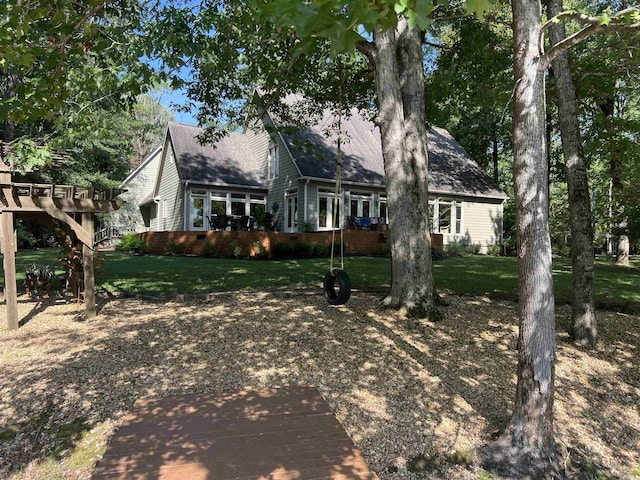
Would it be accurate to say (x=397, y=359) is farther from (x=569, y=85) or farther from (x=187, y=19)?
(x=187, y=19)

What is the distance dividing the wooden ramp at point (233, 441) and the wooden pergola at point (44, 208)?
3614 millimetres

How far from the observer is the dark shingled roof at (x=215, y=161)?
1944 centimetres

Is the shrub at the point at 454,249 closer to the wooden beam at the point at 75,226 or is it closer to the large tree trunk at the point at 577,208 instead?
the large tree trunk at the point at 577,208

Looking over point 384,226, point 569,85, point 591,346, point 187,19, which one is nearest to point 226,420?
point 591,346

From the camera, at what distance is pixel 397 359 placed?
476cm

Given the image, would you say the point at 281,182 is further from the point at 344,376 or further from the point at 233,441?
the point at 233,441

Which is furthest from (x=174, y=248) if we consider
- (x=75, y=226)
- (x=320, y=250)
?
(x=75, y=226)

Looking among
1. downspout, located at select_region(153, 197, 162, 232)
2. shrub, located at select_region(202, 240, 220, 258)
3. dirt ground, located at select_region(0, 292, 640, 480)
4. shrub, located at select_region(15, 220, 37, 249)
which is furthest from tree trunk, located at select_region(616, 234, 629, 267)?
shrub, located at select_region(15, 220, 37, 249)

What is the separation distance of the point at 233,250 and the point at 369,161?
27.1 feet

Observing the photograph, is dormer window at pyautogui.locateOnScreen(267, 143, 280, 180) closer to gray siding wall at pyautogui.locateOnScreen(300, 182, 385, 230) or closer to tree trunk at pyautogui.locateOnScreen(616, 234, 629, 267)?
gray siding wall at pyautogui.locateOnScreen(300, 182, 385, 230)

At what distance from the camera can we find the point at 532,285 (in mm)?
2977

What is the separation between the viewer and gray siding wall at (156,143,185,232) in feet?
66.2

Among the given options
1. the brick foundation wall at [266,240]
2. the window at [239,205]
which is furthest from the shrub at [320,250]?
the window at [239,205]

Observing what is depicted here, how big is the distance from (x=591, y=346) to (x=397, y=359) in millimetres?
2574
